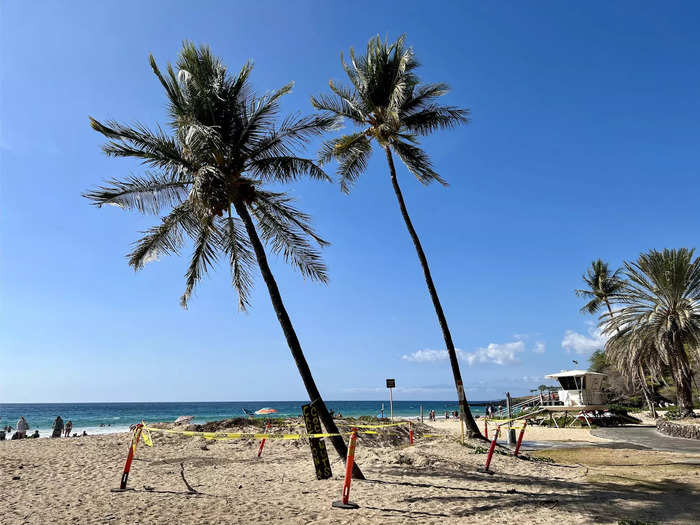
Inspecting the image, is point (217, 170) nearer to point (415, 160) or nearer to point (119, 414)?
point (415, 160)

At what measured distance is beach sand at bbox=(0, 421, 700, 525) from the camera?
7.58 meters

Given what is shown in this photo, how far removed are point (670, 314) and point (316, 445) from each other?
947 inches

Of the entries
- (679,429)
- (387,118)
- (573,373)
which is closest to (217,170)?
(387,118)

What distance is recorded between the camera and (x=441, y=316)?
16281 mm

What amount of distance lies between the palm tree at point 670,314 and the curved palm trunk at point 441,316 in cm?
1532

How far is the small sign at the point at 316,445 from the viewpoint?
995 centimetres

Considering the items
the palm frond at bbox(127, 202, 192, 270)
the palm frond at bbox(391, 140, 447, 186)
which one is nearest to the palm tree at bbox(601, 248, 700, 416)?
the palm frond at bbox(391, 140, 447, 186)

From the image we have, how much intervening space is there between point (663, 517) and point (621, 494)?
1.85 m

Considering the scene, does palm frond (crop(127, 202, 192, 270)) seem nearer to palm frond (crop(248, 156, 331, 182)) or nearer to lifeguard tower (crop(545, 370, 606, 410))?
palm frond (crop(248, 156, 331, 182))

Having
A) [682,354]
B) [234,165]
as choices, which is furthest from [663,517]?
[682,354]

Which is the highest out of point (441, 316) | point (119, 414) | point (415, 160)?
point (415, 160)

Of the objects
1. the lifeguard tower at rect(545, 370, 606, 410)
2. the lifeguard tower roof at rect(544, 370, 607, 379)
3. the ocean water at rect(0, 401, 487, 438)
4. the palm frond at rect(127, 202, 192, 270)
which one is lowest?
the ocean water at rect(0, 401, 487, 438)

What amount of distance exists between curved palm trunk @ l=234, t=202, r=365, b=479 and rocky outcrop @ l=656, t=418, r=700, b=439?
19435 mm

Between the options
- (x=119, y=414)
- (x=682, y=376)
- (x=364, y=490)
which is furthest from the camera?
(x=119, y=414)
